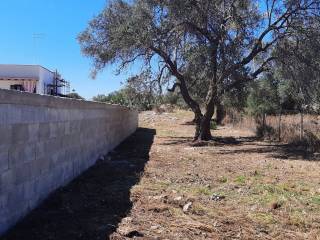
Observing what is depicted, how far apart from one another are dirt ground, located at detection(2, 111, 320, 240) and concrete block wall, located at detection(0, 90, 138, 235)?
255 mm

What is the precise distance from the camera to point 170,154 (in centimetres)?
1733

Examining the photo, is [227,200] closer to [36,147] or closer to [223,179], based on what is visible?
[223,179]

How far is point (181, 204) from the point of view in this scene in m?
8.33

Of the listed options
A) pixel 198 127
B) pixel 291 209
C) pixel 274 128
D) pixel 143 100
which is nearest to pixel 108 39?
pixel 143 100

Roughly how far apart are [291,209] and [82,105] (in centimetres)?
544

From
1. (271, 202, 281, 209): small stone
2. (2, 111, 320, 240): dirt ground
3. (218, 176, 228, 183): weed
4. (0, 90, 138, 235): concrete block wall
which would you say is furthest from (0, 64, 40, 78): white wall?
(271, 202, 281, 209): small stone

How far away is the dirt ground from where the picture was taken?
659cm

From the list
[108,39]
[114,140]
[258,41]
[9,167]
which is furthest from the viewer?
[108,39]

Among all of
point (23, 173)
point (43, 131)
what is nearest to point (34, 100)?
point (43, 131)

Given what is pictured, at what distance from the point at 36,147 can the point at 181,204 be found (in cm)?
251

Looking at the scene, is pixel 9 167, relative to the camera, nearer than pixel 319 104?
Yes

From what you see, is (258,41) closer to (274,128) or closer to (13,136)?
(274,128)

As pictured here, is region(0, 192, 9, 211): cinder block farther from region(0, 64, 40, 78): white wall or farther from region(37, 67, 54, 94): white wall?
region(0, 64, 40, 78): white wall

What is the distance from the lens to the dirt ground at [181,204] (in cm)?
659
